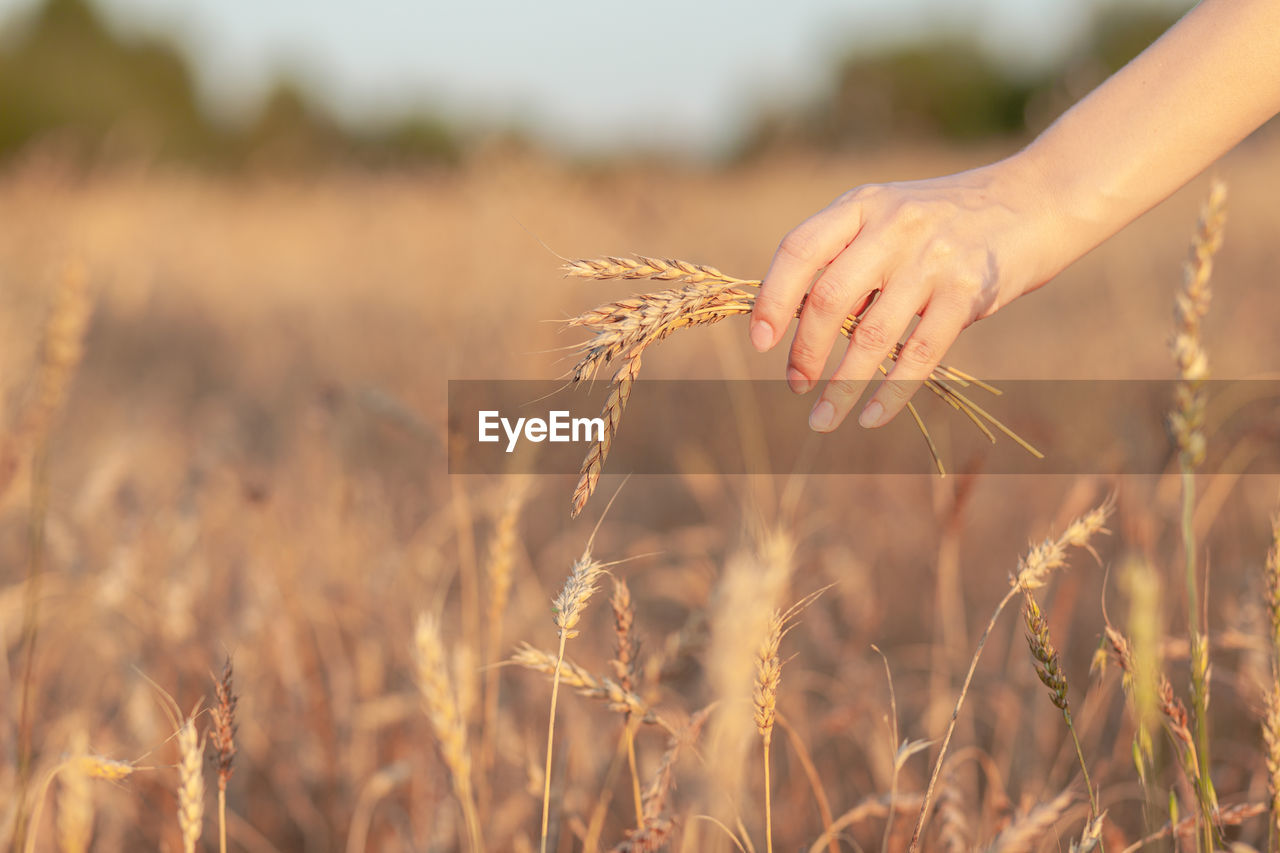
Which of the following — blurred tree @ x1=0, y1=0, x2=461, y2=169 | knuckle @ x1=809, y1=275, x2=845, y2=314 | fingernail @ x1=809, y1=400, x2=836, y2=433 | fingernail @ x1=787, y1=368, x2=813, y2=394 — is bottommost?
fingernail @ x1=809, y1=400, x2=836, y2=433

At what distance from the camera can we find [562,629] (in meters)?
0.86

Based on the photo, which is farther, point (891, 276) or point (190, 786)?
point (891, 276)

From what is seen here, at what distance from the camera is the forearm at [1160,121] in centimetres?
98

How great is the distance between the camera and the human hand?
949mm

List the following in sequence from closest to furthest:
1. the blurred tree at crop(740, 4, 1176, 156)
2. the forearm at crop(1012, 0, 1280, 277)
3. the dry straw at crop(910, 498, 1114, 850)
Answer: the dry straw at crop(910, 498, 1114, 850) → the forearm at crop(1012, 0, 1280, 277) → the blurred tree at crop(740, 4, 1176, 156)

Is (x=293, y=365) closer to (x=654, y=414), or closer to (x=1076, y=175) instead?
(x=654, y=414)

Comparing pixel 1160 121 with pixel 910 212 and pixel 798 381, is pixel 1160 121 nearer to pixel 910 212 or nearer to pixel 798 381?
pixel 910 212

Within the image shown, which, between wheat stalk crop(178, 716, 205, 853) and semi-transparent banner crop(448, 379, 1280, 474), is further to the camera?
semi-transparent banner crop(448, 379, 1280, 474)

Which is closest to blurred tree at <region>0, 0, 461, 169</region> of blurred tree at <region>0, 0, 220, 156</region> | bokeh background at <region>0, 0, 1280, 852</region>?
blurred tree at <region>0, 0, 220, 156</region>

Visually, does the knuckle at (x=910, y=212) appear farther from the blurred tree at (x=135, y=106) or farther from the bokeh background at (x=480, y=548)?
the blurred tree at (x=135, y=106)

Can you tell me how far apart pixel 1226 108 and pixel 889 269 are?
1.33ft

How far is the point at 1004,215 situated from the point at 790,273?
26 centimetres

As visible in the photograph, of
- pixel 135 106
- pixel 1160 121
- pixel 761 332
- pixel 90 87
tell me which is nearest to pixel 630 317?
pixel 761 332

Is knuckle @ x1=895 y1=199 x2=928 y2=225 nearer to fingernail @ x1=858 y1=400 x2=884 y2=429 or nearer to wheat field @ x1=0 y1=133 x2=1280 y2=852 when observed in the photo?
fingernail @ x1=858 y1=400 x2=884 y2=429
